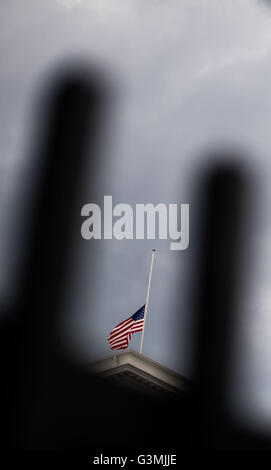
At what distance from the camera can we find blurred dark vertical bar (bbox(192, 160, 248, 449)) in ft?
4.25

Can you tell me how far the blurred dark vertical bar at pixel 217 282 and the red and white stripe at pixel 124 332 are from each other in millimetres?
8802

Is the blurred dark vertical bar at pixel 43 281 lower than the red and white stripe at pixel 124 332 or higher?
lower

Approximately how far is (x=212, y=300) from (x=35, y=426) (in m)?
0.56

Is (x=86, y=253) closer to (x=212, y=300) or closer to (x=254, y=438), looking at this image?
(x=212, y=300)

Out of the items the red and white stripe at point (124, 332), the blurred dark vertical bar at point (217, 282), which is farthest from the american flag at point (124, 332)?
the blurred dark vertical bar at point (217, 282)

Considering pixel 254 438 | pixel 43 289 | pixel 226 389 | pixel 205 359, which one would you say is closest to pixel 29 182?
pixel 43 289

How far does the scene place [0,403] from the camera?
1.17 meters

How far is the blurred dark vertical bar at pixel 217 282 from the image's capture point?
1.29m

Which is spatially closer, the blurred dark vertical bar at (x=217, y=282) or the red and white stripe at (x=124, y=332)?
the blurred dark vertical bar at (x=217, y=282)

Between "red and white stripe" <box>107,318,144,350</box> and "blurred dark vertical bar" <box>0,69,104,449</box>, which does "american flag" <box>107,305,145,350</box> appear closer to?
"red and white stripe" <box>107,318,144,350</box>

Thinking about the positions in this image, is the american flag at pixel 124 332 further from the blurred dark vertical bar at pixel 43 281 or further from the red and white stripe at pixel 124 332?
the blurred dark vertical bar at pixel 43 281

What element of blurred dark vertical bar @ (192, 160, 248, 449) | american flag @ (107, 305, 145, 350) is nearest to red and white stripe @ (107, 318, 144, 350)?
american flag @ (107, 305, 145, 350)
